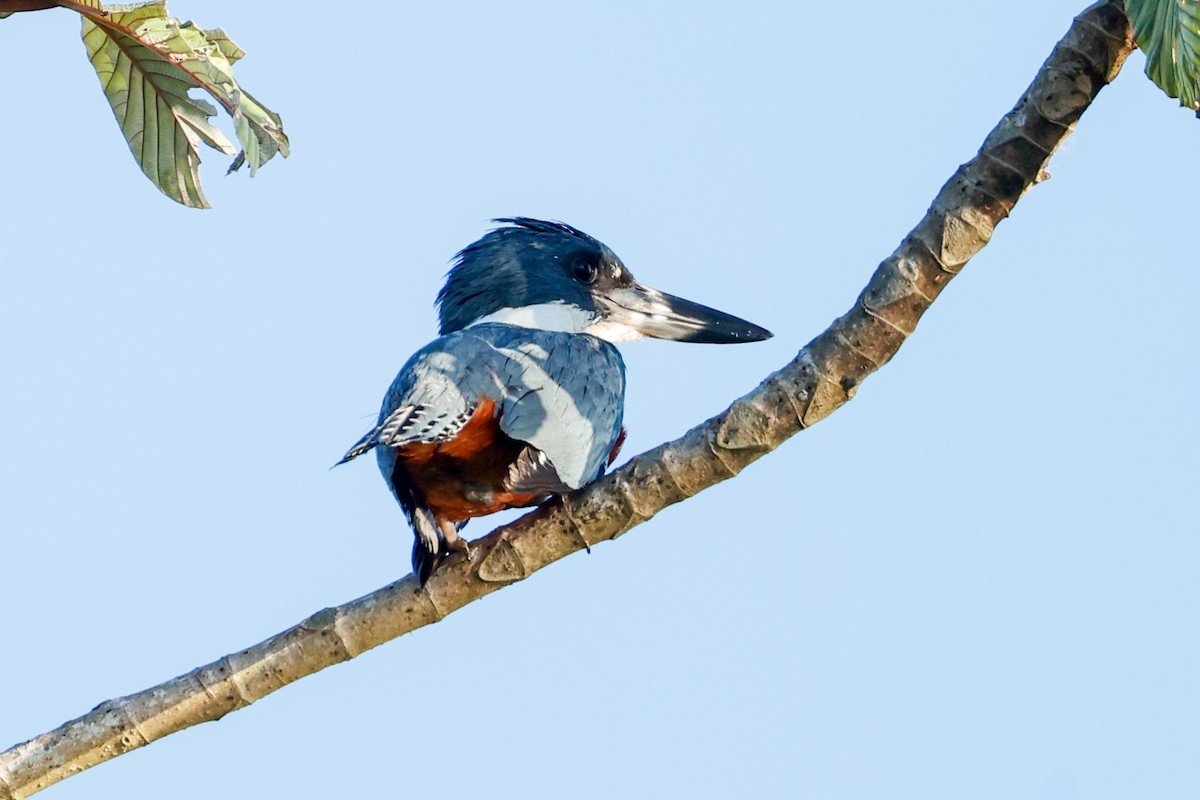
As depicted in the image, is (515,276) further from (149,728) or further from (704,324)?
(149,728)

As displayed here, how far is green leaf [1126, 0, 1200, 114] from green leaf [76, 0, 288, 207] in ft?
5.80

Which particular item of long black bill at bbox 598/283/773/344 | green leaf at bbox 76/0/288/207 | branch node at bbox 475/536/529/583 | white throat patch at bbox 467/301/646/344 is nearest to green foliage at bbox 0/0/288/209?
green leaf at bbox 76/0/288/207

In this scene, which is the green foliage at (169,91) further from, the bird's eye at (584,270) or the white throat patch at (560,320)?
the bird's eye at (584,270)

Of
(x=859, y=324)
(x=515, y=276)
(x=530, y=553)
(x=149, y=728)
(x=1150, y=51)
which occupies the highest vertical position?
(x=515, y=276)

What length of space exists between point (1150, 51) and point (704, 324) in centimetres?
255

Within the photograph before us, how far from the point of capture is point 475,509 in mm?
4102

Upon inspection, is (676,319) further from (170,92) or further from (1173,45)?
(1173,45)

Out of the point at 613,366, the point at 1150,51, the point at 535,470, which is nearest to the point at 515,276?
the point at 613,366

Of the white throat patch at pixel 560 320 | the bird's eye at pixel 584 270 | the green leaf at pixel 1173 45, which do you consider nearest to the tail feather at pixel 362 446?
the white throat patch at pixel 560 320

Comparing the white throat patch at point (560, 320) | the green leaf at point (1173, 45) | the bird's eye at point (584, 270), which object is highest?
the bird's eye at point (584, 270)

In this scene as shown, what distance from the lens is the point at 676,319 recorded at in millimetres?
5199

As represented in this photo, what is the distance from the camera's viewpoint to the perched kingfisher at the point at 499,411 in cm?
383

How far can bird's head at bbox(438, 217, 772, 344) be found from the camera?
16.1 feet

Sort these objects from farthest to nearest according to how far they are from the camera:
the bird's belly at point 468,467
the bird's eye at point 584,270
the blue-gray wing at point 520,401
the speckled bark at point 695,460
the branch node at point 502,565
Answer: the bird's eye at point 584,270 < the bird's belly at point 468,467 < the blue-gray wing at point 520,401 < the branch node at point 502,565 < the speckled bark at point 695,460
